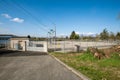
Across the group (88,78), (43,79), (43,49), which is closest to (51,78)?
(43,79)

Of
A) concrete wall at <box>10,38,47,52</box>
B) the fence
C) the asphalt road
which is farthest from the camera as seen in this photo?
the fence

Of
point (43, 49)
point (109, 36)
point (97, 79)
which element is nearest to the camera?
point (97, 79)

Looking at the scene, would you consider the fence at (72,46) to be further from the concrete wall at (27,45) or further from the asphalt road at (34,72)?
the asphalt road at (34,72)

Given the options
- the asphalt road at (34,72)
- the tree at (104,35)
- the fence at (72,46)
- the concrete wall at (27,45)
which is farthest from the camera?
the tree at (104,35)

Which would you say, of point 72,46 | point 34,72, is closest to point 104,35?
point 72,46

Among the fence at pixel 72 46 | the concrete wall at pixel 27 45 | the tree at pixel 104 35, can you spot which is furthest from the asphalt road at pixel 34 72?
the tree at pixel 104 35

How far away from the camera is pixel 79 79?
30.3ft

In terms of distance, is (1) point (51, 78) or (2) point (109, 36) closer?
(1) point (51, 78)

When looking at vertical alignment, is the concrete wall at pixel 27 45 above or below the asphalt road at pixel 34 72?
above

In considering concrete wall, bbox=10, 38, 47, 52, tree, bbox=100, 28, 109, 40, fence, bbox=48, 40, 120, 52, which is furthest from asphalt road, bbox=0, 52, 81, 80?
tree, bbox=100, 28, 109, 40

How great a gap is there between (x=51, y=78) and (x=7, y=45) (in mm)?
36580

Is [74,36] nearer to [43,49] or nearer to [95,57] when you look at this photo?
[43,49]

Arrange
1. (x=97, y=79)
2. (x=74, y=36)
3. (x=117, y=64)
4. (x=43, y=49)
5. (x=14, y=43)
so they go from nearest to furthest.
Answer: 1. (x=97, y=79)
2. (x=117, y=64)
3. (x=43, y=49)
4. (x=14, y=43)
5. (x=74, y=36)

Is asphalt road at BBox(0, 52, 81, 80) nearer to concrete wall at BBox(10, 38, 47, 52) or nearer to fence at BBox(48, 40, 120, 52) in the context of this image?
concrete wall at BBox(10, 38, 47, 52)
